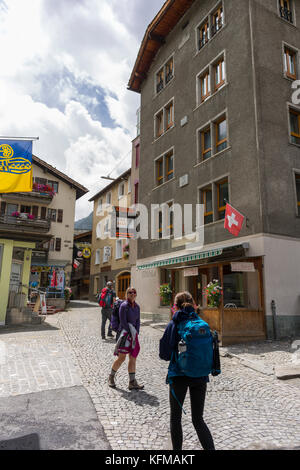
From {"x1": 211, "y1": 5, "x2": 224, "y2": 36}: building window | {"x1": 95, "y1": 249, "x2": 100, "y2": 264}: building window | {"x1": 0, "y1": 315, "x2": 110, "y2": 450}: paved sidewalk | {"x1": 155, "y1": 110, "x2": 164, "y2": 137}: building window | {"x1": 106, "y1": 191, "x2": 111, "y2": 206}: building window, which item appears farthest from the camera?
{"x1": 95, "y1": 249, "x2": 100, "y2": 264}: building window

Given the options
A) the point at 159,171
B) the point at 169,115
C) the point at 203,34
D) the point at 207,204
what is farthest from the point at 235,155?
the point at 203,34

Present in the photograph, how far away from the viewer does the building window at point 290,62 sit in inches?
597

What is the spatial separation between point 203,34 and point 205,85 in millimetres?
3209

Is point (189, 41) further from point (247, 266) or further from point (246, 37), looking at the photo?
point (247, 266)

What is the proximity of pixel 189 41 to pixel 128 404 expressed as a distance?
19906 millimetres

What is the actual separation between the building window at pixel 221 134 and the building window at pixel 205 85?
2079 mm

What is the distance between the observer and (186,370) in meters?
3.60

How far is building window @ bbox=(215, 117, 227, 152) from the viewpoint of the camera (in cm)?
1549

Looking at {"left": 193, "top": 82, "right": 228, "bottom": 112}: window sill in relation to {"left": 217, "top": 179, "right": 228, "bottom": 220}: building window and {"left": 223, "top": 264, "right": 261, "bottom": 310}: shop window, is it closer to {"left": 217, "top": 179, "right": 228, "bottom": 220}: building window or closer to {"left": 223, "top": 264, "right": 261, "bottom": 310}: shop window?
{"left": 217, "top": 179, "right": 228, "bottom": 220}: building window

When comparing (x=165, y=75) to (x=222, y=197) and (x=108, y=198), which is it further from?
(x=108, y=198)

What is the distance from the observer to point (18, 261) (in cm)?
1611

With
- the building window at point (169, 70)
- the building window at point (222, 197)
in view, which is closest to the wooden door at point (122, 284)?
the building window at point (222, 197)

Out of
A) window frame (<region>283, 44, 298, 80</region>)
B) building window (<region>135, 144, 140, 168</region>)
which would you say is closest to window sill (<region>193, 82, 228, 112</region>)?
window frame (<region>283, 44, 298, 80</region>)

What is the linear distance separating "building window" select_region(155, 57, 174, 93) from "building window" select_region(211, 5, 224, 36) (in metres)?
3.98
